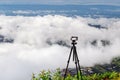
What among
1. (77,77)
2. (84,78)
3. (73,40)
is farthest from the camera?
(84,78)

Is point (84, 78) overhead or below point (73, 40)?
below

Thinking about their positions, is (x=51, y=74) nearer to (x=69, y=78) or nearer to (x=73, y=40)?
(x=69, y=78)

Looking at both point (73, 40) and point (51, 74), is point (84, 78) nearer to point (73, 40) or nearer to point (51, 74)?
point (51, 74)

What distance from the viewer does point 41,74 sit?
35875 mm

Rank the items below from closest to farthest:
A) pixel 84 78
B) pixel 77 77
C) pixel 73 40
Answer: pixel 73 40 < pixel 77 77 < pixel 84 78

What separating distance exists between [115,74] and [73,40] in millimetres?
9940

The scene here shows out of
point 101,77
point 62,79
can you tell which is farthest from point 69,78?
point 101,77

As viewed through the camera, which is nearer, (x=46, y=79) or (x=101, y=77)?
(x=46, y=79)

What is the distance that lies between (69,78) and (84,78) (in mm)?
1749

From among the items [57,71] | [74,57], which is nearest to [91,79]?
[57,71]

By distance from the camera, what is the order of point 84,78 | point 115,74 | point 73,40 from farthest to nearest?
point 115,74 < point 84,78 < point 73,40

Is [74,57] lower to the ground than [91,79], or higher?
higher

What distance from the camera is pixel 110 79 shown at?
39531 mm

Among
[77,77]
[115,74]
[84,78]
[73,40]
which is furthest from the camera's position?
[115,74]
